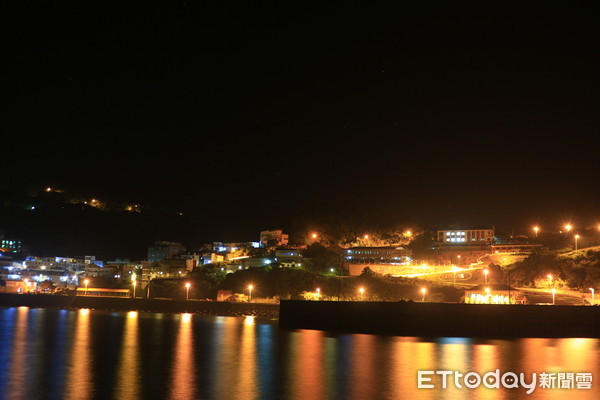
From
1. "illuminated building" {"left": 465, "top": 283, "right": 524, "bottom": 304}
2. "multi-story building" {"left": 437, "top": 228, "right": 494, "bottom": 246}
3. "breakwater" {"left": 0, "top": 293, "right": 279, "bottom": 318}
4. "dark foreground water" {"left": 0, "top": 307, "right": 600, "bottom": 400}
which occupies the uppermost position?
"multi-story building" {"left": 437, "top": 228, "right": 494, "bottom": 246}

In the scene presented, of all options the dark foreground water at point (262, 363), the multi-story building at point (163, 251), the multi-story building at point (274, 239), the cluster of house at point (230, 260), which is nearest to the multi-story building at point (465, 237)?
the cluster of house at point (230, 260)

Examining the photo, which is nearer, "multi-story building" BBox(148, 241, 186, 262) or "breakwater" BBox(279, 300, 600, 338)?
"breakwater" BBox(279, 300, 600, 338)

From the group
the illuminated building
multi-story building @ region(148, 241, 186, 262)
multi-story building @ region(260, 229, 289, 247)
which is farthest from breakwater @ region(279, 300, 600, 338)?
multi-story building @ region(148, 241, 186, 262)

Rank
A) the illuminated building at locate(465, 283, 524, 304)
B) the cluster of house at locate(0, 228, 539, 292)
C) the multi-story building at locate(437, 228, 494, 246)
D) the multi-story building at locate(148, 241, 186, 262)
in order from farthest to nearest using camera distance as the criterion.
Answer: the multi-story building at locate(148, 241, 186, 262), the multi-story building at locate(437, 228, 494, 246), the cluster of house at locate(0, 228, 539, 292), the illuminated building at locate(465, 283, 524, 304)

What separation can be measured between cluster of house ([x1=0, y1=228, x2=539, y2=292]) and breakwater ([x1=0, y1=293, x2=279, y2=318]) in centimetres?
509

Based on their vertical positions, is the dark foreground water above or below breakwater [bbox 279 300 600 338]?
below

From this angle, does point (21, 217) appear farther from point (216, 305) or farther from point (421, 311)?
point (421, 311)

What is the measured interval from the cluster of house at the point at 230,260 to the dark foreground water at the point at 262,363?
1614 centimetres

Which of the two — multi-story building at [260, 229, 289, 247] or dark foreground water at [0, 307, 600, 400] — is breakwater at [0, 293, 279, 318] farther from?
multi-story building at [260, 229, 289, 247]

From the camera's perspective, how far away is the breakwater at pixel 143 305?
31.5 metres

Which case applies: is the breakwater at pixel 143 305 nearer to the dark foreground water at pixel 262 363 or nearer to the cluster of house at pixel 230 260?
the cluster of house at pixel 230 260

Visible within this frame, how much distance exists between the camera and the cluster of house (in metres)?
37.2

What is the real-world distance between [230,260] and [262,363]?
2781 centimetres

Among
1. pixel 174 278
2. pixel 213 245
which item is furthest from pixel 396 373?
pixel 213 245
